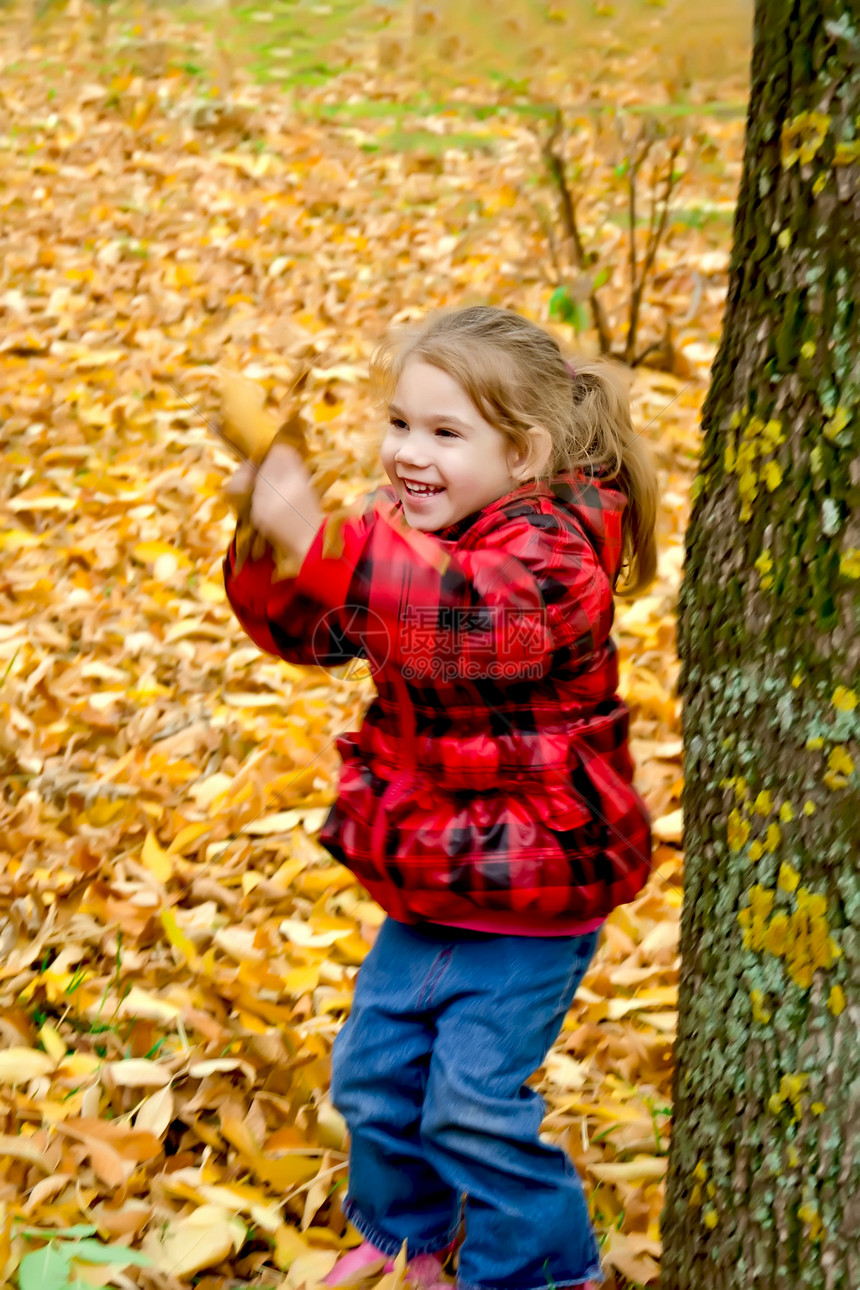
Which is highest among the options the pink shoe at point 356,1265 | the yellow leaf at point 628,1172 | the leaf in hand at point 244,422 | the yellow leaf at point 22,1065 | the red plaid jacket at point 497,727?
the leaf in hand at point 244,422

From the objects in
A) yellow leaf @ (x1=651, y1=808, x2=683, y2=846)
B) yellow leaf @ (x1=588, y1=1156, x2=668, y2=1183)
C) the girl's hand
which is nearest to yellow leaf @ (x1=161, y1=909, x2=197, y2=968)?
yellow leaf @ (x1=588, y1=1156, x2=668, y2=1183)

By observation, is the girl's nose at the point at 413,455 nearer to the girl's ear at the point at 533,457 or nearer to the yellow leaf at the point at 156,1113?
the girl's ear at the point at 533,457

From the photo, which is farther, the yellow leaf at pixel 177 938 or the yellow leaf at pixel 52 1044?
the yellow leaf at pixel 177 938

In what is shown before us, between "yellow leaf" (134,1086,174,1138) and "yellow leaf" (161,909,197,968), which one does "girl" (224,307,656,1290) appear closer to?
"yellow leaf" (134,1086,174,1138)

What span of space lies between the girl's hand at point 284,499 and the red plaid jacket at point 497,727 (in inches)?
3.8

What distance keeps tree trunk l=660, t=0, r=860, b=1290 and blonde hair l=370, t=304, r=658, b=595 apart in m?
0.27

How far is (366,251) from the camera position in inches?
231

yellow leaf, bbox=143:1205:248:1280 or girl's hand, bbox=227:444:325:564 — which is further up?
girl's hand, bbox=227:444:325:564

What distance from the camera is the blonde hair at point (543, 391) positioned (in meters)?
1.59

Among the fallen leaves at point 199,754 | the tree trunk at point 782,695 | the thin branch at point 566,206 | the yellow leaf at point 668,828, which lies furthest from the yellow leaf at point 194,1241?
the thin branch at point 566,206

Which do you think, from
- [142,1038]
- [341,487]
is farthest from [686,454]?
[142,1038]

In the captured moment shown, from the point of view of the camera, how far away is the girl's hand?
4.26 ft

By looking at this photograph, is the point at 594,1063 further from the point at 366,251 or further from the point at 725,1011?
the point at 366,251

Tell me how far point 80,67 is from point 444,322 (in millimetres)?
7286
